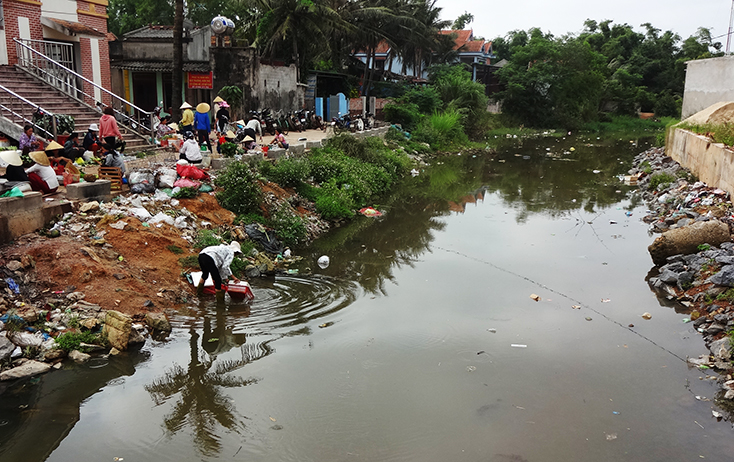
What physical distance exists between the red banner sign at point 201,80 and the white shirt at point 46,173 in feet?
37.9

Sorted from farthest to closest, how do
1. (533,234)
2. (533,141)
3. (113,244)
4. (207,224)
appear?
(533,141) → (533,234) → (207,224) → (113,244)

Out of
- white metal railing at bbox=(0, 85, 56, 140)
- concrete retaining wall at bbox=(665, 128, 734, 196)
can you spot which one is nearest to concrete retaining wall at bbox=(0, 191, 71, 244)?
white metal railing at bbox=(0, 85, 56, 140)

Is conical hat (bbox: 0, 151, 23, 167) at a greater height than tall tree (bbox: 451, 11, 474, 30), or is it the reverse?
tall tree (bbox: 451, 11, 474, 30)

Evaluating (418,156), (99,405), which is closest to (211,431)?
(99,405)

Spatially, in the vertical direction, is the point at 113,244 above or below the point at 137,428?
above

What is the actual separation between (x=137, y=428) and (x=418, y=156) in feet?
63.4

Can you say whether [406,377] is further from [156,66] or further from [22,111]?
[156,66]

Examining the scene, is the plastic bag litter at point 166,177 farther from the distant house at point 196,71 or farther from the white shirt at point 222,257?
the distant house at point 196,71

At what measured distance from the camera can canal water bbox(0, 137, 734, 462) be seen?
515cm

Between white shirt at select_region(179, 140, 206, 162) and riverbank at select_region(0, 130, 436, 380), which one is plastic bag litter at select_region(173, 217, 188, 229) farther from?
white shirt at select_region(179, 140, 206, 162)

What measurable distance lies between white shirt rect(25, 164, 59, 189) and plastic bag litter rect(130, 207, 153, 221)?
118cm

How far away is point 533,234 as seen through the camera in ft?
40.4

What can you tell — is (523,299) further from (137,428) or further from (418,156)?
(418,156)

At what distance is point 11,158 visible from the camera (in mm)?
7949
